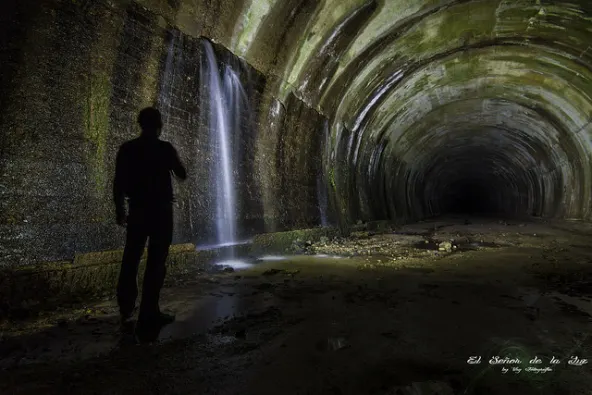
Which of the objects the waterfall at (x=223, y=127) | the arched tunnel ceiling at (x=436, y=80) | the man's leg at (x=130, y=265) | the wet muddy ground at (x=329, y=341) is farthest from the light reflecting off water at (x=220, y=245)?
the arched tunnel ceiling at (x=436, y=80)

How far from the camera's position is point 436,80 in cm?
1077

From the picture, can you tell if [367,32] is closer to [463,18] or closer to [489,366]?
[463,18]

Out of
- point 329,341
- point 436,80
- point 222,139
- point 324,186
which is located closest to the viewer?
point 329,341

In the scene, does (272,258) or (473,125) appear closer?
(272,258)

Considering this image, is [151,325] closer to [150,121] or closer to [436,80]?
[150,121]

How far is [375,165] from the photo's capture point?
45.6 ft

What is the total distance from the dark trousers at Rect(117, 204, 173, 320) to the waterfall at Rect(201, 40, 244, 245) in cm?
307

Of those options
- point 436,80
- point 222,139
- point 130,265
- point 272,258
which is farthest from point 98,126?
point 436,80

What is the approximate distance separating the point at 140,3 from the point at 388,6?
4641 mm

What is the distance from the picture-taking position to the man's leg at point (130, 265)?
2.64 metres

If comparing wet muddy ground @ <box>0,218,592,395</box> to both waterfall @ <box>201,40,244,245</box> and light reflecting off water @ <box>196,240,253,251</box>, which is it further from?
waterfall @ <box>201,40,244,245</box>

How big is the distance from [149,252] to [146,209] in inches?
12.9

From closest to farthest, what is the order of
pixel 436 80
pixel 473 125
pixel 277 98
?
pixel 277 98 → pixel 436 80 → pixel 473 125

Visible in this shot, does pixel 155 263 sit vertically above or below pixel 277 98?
below
